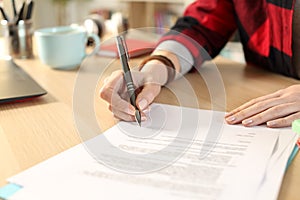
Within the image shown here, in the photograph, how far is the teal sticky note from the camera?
0.44 meters

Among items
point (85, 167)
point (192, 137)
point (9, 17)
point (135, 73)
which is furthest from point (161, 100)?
point (9, 17)

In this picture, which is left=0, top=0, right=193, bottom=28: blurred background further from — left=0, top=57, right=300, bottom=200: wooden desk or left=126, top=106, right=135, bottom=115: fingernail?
left=126, top=106, right=135, bottom=115: fingernail

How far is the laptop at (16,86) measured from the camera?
775 mm

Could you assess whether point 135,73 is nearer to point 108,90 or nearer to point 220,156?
point 108,90

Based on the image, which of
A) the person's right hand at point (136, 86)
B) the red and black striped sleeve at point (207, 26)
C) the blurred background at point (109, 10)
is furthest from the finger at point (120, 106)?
the blurred background at point (109, 10)

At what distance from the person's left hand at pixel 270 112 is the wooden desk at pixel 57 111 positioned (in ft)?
0.24

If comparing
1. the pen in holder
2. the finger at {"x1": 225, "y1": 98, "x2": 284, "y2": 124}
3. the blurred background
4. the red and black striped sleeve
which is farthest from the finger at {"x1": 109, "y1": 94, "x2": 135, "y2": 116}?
the blurred background

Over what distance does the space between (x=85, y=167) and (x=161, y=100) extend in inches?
12.4

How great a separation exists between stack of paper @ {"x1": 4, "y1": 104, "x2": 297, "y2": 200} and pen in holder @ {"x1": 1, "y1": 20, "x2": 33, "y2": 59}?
Answer: 635mm

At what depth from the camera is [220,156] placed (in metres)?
0.54

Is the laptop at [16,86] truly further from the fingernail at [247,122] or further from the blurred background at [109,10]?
the blurred background at [109,10]

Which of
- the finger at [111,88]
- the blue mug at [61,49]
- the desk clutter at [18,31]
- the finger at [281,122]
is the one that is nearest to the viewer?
the finger at [281,122]

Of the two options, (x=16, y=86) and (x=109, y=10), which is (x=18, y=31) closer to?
(x=16, y=86)

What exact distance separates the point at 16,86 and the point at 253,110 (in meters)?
0.49
